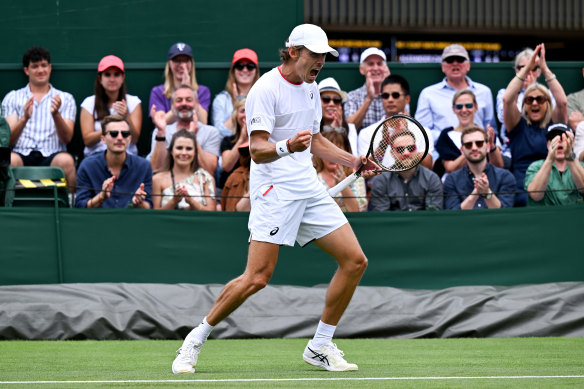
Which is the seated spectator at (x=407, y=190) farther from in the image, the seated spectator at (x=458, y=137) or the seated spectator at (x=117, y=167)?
the seated spectator at (x=117, y=167)

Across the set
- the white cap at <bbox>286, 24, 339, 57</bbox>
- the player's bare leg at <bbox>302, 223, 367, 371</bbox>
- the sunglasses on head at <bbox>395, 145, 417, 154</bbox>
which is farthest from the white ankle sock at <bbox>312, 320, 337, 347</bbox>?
the white cap at <bbox>286, 24, 339, 57</bbox>

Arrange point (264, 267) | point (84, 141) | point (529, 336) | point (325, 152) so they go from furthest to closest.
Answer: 1. point (84, 141)
2. point (529, 336)
3. point (325, 152)
4. point (264, 267)

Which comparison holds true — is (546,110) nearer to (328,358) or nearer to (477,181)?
(477,181)

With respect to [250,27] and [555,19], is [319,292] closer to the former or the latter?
[250,27]

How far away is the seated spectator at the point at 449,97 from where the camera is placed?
1115 centimetres

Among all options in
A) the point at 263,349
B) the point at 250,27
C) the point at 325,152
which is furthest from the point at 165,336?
the point at 250,27

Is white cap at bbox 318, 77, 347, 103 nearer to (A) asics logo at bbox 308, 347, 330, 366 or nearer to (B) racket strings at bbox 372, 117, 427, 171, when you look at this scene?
(B) racket strings at bbox 372, 117, 427, 171

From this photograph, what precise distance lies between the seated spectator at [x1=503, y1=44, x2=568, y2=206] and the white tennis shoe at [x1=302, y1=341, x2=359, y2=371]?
4780 millimetres

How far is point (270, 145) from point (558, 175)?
15.9ft

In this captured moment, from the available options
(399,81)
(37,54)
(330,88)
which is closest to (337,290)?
(330,88)

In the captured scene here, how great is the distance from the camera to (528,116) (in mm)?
10781

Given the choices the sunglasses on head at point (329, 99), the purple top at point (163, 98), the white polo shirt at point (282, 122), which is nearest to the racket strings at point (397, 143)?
the white polo shirt at point (282, 122)

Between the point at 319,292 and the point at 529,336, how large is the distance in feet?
6.33

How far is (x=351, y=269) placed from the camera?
6434 mm
